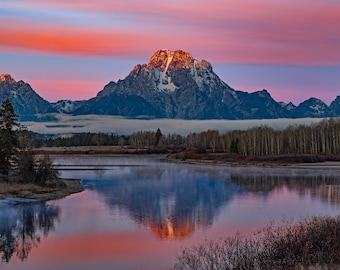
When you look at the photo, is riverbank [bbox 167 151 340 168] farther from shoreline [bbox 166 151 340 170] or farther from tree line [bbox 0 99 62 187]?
tree line [bbox 0 99 62 187]

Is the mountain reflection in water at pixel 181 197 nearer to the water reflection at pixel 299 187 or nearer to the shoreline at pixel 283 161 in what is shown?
the water reflection at pixel 299 187

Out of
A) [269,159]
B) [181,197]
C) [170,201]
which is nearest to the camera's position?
[170,201]

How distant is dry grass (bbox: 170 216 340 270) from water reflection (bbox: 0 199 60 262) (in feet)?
27.8

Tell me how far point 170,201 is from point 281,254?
27897 mm

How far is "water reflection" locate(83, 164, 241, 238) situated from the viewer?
1330 inches

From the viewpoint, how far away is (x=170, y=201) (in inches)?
1838

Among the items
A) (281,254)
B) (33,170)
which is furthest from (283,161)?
(281,254)

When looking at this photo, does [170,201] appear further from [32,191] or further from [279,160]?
[279,160]

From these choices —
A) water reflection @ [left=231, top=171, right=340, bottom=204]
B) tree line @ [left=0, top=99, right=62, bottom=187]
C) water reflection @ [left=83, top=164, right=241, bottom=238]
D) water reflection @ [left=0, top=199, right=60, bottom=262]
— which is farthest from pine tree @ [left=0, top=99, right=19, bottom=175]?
water reflection @ [left=231, top=171, right=340, bottom=204]

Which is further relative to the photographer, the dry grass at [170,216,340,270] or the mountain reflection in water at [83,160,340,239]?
the mountain reflection in water at [83,160,340,239]

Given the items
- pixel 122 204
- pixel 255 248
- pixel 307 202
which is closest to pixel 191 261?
pixel 255 248

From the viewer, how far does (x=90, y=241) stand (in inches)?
1123

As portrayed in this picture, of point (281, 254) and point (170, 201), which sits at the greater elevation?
point (281, 254)

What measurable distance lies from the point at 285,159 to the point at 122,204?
85.9 meters
